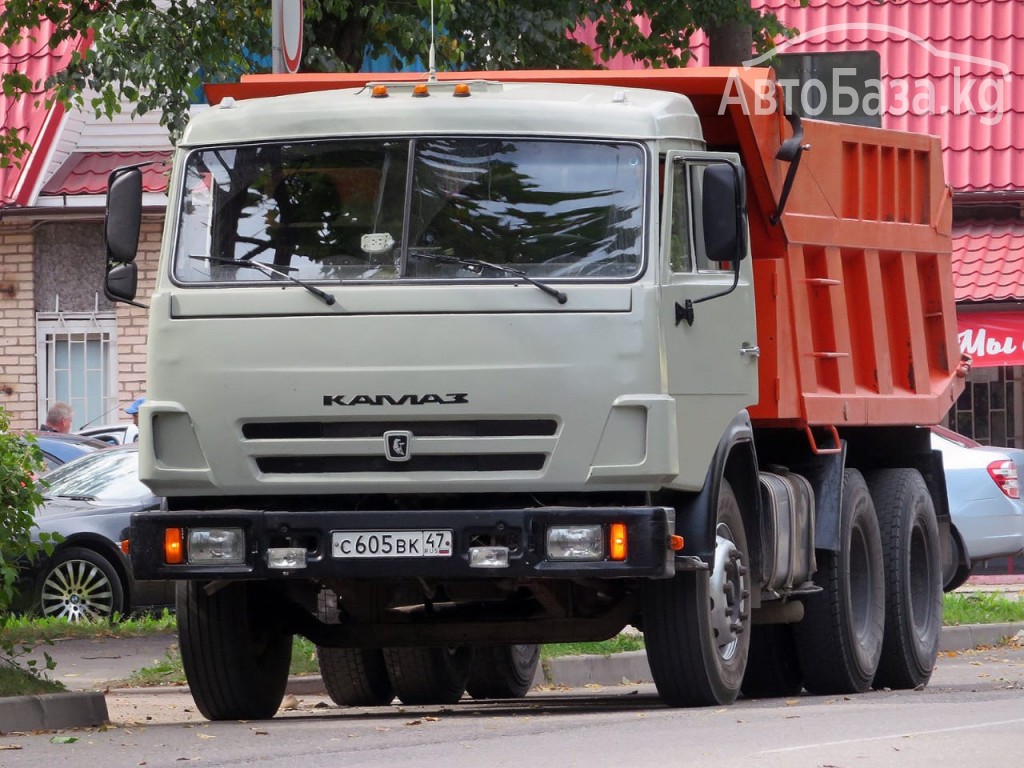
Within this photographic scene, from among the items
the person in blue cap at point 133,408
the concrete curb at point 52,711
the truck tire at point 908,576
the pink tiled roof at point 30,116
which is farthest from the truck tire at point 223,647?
the pink tiled roof at point 30,116

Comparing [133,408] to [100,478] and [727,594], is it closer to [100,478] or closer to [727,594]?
[100,478]

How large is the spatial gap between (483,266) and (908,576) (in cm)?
434

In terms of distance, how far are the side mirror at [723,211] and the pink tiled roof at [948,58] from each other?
47.8ft

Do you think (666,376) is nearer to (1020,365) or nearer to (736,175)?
(736,175)

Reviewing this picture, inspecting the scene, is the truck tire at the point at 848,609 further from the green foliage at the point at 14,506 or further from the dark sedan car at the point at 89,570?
the dark sedan car at the point at 89,570

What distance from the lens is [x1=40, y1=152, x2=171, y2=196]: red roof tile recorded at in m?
24.3

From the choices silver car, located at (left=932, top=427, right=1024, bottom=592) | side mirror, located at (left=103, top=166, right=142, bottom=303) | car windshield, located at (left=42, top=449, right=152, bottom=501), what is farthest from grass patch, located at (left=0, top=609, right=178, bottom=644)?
silver car, located at (left=932, top=427, right=1024, bottom=592)

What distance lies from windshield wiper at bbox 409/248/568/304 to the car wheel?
839 centimetres

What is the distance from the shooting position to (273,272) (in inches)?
381

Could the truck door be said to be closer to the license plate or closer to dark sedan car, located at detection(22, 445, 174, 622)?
the license plate

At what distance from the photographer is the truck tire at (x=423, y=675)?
12.1 m

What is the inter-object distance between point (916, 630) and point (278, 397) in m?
5.04

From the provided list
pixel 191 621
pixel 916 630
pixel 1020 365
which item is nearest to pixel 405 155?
pixel 191 621

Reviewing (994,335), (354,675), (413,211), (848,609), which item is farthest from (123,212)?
(994,335)
